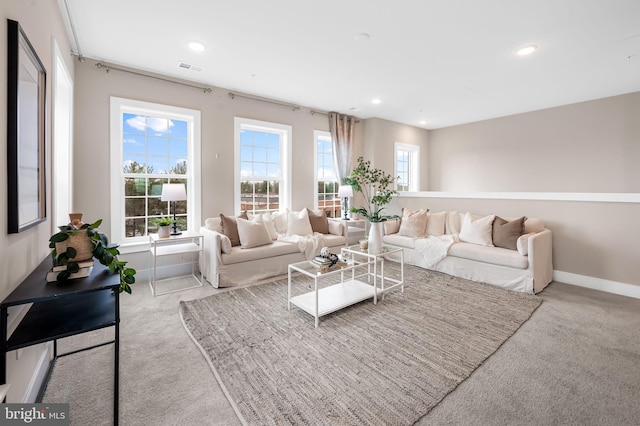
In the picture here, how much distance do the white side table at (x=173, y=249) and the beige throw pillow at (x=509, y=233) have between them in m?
3.90

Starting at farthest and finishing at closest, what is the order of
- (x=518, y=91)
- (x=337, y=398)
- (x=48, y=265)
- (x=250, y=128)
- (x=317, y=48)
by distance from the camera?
1. (x=250, y=128)
2. (x=518, y=91)
3. (x=317, y=48)
4. (x=48, y=265)
5. (x=337, y=398)

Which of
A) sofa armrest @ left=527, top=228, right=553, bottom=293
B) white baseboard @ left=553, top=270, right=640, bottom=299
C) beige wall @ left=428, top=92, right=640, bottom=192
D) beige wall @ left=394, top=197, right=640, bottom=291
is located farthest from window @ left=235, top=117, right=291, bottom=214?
white baseboard @ left=553, top=270, right=640, bottom=299

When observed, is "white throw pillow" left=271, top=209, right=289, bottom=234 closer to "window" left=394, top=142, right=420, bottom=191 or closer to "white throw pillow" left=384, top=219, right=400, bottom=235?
"white throw pillow" left=384, top=219, right=400, bottom=235

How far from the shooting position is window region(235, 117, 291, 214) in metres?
4.61

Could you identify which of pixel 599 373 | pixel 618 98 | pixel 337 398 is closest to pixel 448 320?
pixel 599 373

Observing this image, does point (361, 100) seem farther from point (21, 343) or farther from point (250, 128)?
point (21, 343)

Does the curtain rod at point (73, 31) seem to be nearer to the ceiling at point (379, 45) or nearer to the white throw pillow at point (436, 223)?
the ceiling at point (379, 45)

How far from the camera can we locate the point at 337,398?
1.71 metres

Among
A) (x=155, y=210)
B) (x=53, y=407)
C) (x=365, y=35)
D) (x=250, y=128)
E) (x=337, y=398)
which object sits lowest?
(x=337, y=398)

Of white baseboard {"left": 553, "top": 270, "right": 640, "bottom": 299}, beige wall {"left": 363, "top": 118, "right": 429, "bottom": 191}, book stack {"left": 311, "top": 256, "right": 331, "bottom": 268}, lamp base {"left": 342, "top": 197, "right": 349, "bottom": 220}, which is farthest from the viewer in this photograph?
beige wall {"left": 363, "top": 118, "right": 429, "bottom": 191}

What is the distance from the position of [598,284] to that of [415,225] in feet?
7.57

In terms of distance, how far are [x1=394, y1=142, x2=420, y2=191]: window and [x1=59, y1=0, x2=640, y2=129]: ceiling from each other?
210 centimetres

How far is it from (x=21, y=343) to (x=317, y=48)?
3247 millimetres

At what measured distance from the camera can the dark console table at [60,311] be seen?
4.05 feet
